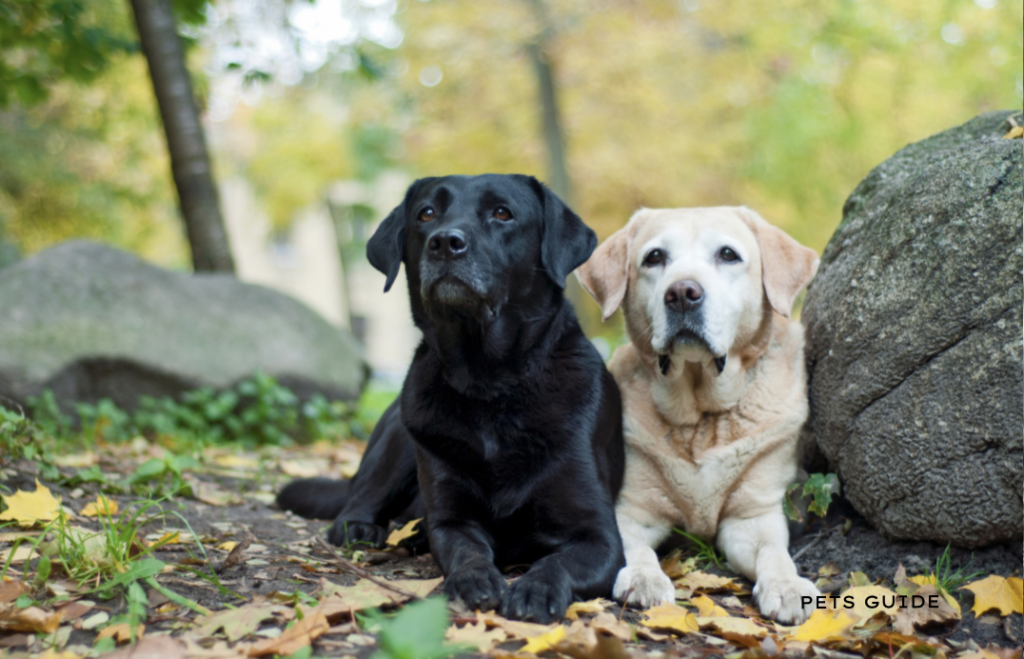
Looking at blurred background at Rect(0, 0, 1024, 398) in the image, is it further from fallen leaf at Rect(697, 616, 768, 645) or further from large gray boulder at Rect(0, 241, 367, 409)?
fallen leaf at Rect(697, 616, 768, 645)

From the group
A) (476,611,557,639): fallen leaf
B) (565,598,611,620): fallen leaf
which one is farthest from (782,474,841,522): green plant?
(476,611,557,639): fallen leaf

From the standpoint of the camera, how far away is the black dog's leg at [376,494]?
3420 mm

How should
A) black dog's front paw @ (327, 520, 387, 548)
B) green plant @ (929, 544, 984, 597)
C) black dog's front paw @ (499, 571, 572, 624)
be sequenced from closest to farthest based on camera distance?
black dog's front paw @ (499, 571, 572, 624) < green plant @ (929, 544, 984, 597) < black dog's front paw @ (327, 520, 387, 548)

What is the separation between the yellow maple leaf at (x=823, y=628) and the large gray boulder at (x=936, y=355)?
68 centimetres

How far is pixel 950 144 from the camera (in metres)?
3.33

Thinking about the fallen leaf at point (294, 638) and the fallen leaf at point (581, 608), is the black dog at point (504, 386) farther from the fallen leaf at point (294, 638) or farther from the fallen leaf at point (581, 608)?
the fallen leaf at point (294, 638)

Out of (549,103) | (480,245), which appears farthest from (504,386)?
(549,103)

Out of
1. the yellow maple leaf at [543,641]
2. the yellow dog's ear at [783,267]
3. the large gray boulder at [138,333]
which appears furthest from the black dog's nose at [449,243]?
the large gray boulder at [138,333]

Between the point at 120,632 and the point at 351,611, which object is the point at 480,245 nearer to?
the point at 351,611

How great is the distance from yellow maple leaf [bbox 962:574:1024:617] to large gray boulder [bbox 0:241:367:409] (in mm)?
5330

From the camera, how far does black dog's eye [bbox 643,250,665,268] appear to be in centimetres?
319

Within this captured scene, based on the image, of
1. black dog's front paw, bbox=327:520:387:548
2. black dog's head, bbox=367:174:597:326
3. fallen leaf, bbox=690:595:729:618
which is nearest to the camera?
fallen leaf, bbox=690:595:729:618

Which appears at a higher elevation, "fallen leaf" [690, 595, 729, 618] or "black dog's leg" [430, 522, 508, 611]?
"black dog's leg" [430, 522, 508, 611]

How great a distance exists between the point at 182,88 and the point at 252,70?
867mm
